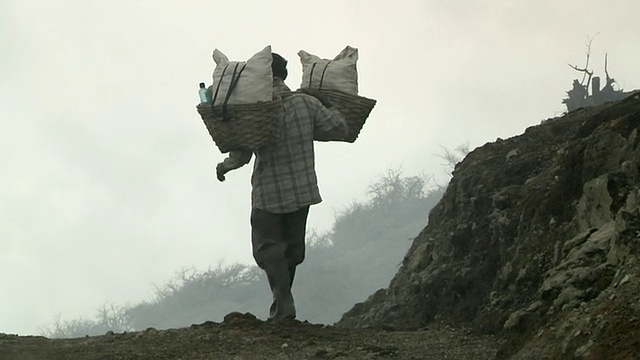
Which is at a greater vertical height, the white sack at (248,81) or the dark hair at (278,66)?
the dark hair at (278,66)

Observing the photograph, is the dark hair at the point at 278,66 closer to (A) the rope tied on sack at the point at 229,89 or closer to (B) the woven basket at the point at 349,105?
(B) the woven basket at the point at 349,105

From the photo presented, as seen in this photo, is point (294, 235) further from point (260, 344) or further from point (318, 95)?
point (260, 344)

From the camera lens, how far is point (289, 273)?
809 centimetres

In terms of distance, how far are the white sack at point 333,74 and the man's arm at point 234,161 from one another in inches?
38.6

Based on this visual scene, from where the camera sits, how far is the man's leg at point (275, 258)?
7.91 metres

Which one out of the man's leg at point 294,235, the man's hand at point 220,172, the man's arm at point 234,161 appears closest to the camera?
the man's arm at point 234,161

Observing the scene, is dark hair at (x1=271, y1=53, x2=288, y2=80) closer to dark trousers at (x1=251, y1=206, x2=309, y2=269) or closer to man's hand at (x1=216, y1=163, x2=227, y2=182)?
man's hand at (x1=216, y1=163, x2=227, y2=182)

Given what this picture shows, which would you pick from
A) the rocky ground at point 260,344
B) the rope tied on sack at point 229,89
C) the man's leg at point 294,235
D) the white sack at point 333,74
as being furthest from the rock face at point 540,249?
the rope tied on sack at point 229,89

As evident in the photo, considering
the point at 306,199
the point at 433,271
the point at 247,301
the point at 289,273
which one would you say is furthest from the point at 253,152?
the point at 247,301

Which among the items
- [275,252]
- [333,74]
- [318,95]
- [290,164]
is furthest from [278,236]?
[333,74]

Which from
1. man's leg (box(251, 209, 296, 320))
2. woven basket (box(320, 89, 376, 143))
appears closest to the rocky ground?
man's leg (box(251, 209, 296, 320))

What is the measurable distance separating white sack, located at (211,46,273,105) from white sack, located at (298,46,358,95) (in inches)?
29.1

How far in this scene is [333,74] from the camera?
822 centimetres

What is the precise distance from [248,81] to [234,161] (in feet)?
→ 2.28
